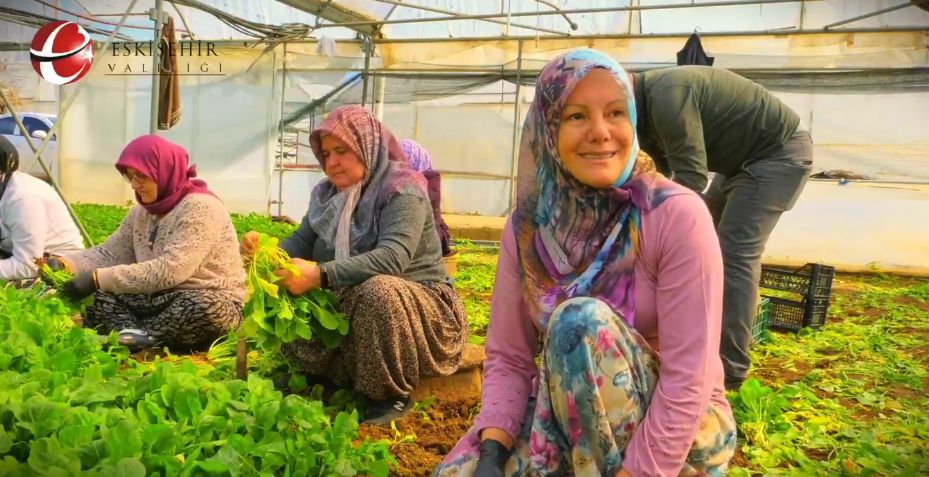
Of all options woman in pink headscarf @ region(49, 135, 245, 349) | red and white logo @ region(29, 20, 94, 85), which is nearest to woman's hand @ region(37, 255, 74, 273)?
woman in pink headscarf @ region(49, 135, 245, 349)

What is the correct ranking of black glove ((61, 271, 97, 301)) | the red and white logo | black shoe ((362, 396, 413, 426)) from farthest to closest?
the red and white logo
black glove ((61, 271, 97, 301))
black shoe ((362, 396, 413, 426))

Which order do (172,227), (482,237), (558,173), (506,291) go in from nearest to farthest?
1. (558,173)
2. (506,291)
3. (172,227)
4. (482,237)

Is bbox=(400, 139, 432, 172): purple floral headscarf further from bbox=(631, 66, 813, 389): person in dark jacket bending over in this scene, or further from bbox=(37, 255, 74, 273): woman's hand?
bbox=(37, 255, 74, 273): woman's hand

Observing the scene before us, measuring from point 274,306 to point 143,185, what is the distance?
1327mm

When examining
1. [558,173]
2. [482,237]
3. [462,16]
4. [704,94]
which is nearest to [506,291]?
[558,173]

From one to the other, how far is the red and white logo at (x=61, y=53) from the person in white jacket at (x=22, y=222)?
2594mm

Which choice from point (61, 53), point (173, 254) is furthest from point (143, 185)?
point (61, 53)

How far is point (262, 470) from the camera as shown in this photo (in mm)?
1705

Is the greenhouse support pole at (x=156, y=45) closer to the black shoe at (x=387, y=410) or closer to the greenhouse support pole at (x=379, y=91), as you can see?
the greenhouse support pole at (x=379, y=91)

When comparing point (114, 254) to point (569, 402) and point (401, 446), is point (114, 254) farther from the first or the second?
point (569, 402)

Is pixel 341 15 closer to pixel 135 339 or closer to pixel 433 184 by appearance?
pixel 433 184

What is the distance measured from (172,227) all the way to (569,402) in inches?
96.8

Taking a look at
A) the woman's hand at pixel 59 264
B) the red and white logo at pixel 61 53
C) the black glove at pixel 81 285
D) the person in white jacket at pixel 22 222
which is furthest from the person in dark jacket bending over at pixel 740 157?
the red and white logo at pixel 61 53

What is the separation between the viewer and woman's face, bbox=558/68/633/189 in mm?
1531
